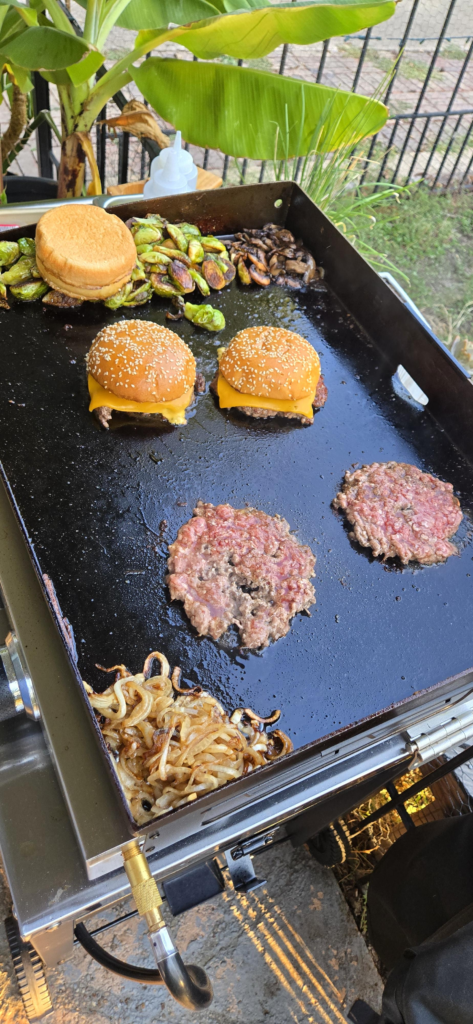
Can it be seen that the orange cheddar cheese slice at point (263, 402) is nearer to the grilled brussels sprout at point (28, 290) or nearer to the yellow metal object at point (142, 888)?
the grilled brussels sprout at point (28, 290)

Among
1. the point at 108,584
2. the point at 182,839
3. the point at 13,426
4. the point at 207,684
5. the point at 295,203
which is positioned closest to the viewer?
the point at 182,839

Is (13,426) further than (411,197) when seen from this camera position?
No

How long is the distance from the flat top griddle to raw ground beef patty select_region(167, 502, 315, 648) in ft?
0.18

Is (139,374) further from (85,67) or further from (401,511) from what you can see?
(85,67)

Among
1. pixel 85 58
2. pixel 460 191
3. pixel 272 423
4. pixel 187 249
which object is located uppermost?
pixel 85 58

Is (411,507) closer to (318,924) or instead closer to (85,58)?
(318,924)

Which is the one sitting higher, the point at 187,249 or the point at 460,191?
the point at 187,249

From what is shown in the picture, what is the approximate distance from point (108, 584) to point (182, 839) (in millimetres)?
954

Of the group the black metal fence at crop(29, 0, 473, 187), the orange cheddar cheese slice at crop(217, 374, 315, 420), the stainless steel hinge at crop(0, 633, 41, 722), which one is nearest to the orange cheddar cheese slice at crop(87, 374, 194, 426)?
the orange cheddar cheese slice at crop(217, 374, 315, 420)

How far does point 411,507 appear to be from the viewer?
295 cm

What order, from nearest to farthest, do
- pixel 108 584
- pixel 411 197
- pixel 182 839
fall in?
pixel 182 839 → pixel 108 584 → pixel 411 197

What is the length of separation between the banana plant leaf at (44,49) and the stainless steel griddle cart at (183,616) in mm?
726

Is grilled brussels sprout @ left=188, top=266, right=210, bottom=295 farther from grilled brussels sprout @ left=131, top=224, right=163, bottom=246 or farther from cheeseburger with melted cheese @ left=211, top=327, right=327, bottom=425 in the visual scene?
cheeseburger with melted cheese @ left=211, top=327, right=327, bottom=425

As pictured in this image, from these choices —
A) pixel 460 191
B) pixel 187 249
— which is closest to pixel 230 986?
pixel 187 249
